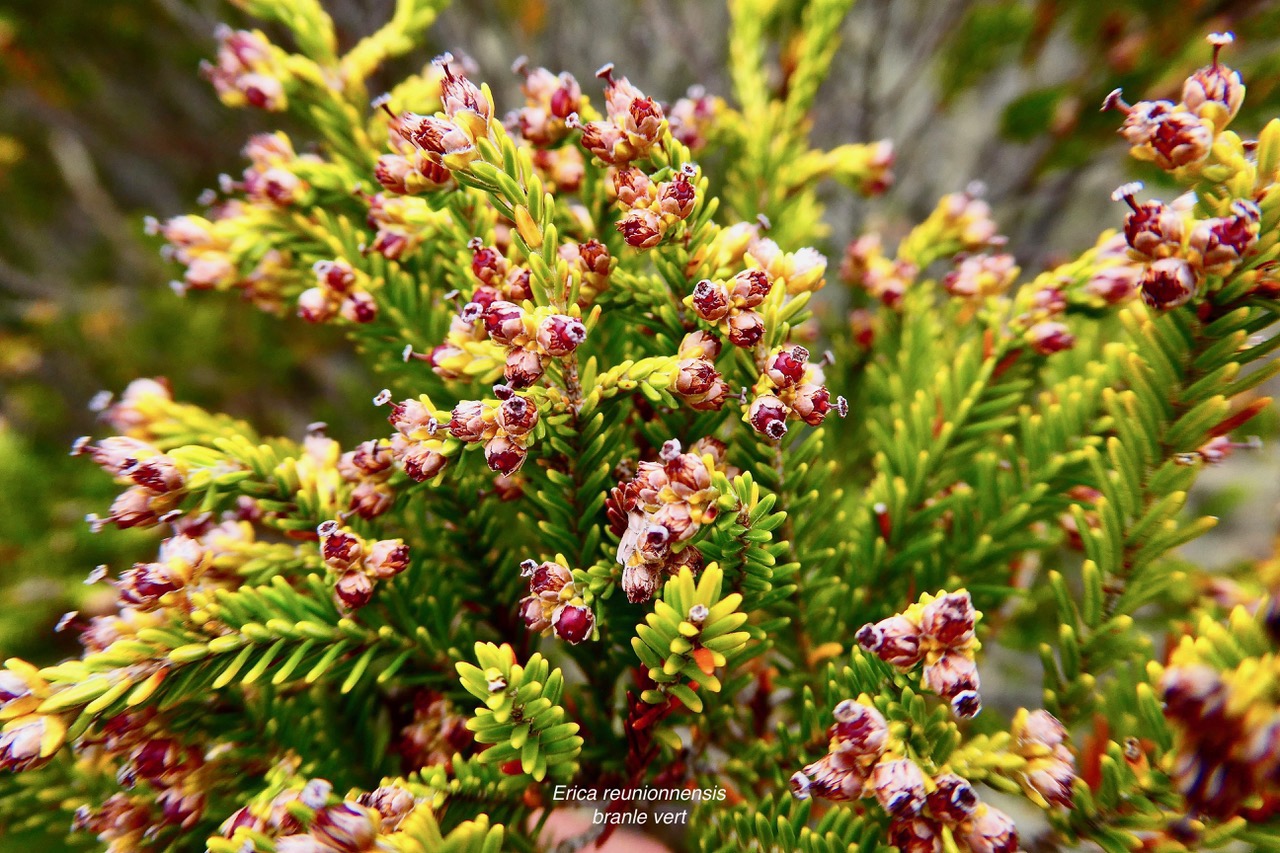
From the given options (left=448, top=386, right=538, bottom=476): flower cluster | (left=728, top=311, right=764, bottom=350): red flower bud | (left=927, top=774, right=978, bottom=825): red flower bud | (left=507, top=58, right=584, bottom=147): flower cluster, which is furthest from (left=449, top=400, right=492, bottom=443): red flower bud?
(left=927, top=774, right=978, bottom=825): red flower bud

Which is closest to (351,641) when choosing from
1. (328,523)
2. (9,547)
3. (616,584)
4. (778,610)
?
(328,523)

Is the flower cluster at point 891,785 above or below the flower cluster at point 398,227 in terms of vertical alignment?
below

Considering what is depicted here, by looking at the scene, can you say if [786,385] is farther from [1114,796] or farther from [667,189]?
[1114,796]

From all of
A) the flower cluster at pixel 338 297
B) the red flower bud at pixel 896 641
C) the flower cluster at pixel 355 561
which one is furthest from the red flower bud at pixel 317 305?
the red flower bud at pixel 896 641

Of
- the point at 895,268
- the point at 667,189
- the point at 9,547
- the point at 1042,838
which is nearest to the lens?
the point at 667,189

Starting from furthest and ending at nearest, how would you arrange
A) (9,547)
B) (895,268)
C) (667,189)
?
(9,547) → (895,268) → (667,189)

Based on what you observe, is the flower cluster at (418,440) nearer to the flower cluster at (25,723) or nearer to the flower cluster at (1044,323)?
the flower cluster at (25,723)

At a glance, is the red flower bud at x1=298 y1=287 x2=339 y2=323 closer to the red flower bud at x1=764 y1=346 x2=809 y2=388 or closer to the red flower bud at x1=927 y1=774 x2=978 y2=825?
the red flower bud at x1=764 y1=346 x2=809 y2=388

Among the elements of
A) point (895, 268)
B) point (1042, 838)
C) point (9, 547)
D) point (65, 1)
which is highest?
point (65, 1)
